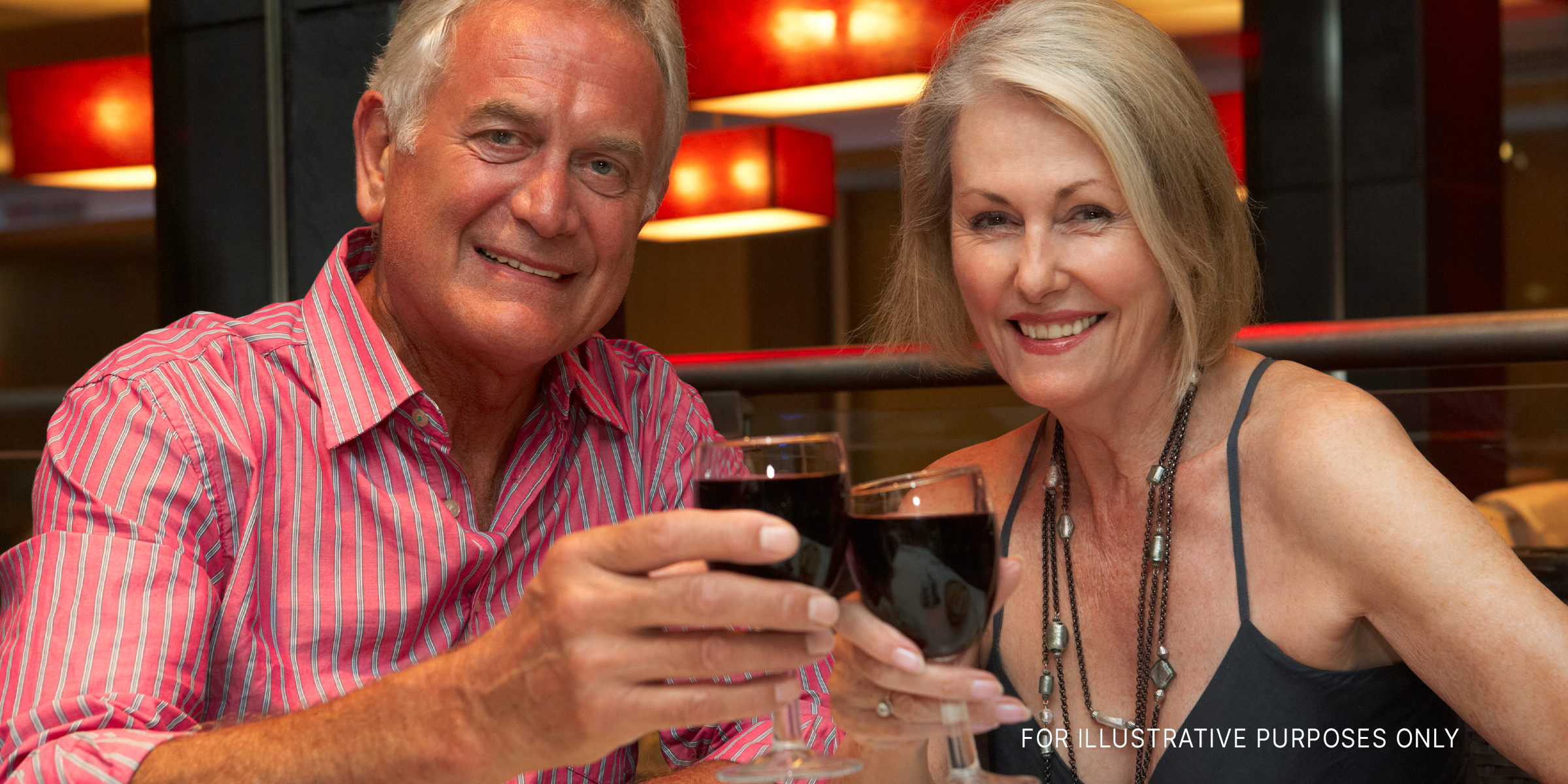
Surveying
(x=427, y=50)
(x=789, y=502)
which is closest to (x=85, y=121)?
(x=427, y=50)

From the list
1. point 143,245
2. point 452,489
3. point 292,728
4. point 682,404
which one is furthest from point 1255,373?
point 143,245

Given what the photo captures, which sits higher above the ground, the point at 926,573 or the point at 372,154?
the point at 372,154

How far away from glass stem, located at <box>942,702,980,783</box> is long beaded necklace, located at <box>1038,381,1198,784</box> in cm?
64

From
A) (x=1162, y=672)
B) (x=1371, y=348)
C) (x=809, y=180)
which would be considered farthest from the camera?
(x=809, y=180)

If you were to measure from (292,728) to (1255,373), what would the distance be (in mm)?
1268

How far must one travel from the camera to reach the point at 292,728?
45.1 inches

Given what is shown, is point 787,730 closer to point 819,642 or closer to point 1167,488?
point 819,642

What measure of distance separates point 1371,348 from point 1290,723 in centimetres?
82

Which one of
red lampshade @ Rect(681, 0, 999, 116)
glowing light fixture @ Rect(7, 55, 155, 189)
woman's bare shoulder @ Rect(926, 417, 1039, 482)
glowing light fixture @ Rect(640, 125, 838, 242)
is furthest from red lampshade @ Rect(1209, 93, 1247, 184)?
glowing light fixture @ Rect(7, 55, 155, 189)

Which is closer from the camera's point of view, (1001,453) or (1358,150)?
(1001,453)

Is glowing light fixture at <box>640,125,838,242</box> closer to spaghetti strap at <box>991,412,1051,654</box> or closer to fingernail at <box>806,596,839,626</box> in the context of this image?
spaghetti strap at <box>991,412,1051,654</box>

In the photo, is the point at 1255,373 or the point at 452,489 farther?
the point at 1255,373

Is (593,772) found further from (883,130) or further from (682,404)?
(883,130)

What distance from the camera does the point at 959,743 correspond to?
1.03 metres
